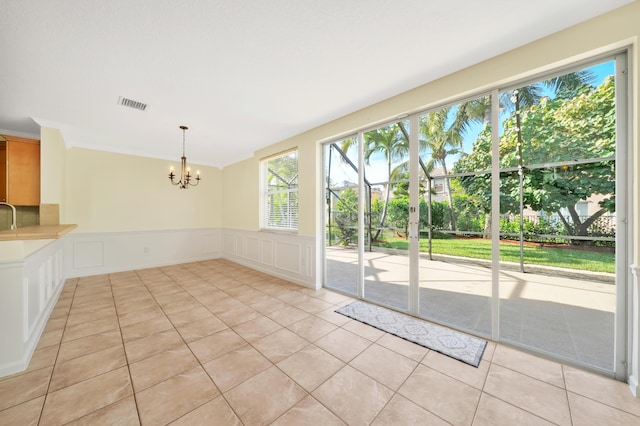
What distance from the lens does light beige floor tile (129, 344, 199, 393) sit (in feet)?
5.46

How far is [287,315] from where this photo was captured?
272 centimetres

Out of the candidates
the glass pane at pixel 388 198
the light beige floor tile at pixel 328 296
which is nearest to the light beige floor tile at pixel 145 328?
the light beige floor tile at pixel 328 296

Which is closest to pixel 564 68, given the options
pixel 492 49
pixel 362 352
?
pixel 492 49

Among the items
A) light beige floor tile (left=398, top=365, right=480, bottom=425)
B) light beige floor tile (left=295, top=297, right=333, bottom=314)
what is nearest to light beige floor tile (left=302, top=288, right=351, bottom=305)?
light beige floor tile (left=295, top=297, right=333, bottom=314)

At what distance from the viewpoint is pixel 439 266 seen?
354 cm

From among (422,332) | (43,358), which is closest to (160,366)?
(43,358)

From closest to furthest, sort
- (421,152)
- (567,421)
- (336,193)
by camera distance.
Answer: (567,421)
(421,152)
(336,193)

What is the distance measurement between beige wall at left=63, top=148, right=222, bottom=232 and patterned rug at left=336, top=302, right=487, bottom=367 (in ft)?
15.6

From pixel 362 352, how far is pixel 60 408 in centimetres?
213

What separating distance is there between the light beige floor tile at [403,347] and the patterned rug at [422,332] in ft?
0.18

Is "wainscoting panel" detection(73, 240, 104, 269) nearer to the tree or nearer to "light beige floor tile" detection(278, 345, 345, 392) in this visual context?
"light beige floor tile" detection(278, 345, 345, 392)

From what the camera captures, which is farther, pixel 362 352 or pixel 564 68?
pixel 362 352

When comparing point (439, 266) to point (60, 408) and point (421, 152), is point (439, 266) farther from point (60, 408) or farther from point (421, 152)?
point (60, 408)

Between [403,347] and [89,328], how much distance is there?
3.31 m
